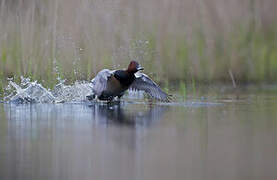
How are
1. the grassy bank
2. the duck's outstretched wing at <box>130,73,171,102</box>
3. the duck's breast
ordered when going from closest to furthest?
the duck's breast
the duck's outstretched wing at <box>130,73,171,102</box>
the grassy bank

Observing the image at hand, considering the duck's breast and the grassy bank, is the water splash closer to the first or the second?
the grassy bank

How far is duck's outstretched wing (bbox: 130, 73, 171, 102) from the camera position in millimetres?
9688

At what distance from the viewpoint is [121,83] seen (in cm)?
930

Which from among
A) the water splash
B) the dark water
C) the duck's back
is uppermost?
the duck's back

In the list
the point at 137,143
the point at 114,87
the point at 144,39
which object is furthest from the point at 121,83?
the point at 137,143

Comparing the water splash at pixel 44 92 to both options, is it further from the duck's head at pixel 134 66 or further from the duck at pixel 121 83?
the duck's head at pixel 134 66

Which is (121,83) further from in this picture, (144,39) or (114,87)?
(144,39)

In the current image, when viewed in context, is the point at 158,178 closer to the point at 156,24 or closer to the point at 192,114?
the point at 192,114

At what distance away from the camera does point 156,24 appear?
10836 millimetres

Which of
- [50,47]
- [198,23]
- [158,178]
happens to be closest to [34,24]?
[50,47]

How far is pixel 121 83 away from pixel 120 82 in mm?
27

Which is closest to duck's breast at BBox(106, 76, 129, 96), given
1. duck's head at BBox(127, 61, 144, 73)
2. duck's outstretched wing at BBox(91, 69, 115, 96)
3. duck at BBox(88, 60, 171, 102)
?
duck at BBox(88, 60, 171, 102)

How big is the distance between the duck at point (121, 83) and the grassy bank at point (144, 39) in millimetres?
377

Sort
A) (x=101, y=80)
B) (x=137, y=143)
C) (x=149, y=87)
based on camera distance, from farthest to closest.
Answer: (x=149, y=87) < (x=101, y=80) < (x=137, y=143)
